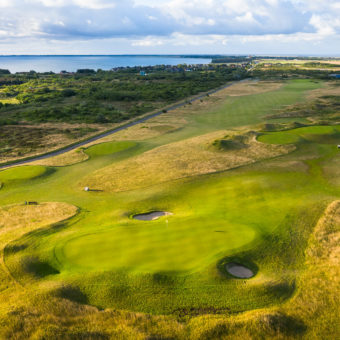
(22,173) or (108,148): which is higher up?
(108,148)

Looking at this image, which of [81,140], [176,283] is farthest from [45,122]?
[176,283]

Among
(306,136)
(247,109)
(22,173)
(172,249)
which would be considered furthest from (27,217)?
(247,109)

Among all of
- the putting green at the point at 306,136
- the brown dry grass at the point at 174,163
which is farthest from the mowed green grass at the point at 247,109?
the brown dry grass at the point at 174,163

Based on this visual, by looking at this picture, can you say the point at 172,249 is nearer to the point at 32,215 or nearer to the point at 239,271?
the point at 239,271

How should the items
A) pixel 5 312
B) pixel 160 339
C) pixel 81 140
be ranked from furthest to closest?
pixel 81 140
pixel 5 312
pixel 160 339

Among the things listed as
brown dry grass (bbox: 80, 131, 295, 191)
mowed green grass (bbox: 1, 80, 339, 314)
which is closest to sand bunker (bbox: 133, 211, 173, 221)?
mowed green grass (bbox: 1, 80, 339, 314)

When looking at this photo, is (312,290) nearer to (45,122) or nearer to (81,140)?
(81,140)

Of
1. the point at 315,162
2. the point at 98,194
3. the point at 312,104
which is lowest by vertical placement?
the point at 98,194
